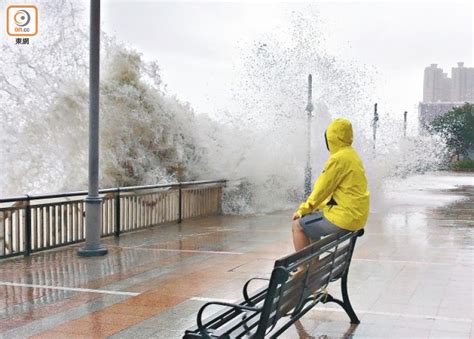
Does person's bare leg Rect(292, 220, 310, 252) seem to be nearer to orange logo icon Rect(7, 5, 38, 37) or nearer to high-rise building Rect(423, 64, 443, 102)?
orange logo icon Rect(7, 5, 38, 37)

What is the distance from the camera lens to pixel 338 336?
18.2 ft

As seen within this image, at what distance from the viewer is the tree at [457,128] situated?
7881cm

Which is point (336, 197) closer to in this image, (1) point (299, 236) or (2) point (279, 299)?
(1) point (299, 236)

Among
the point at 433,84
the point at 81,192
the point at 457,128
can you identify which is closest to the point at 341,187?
the point at 81,192

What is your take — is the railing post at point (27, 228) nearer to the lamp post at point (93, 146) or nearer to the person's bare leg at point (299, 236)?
the lamp post at point (93, 146)

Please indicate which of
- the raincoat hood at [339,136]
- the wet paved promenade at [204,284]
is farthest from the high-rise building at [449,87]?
the raincoat hood at [339,136]

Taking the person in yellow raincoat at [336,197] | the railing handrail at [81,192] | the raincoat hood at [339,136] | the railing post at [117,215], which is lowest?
the railing post at [117,215]

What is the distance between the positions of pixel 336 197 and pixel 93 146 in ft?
16.2

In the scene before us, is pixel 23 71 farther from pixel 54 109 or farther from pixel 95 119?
pixel 95 119

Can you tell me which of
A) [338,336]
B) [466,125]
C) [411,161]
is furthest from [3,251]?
[466,125]

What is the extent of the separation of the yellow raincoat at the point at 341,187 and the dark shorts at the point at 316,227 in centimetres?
4

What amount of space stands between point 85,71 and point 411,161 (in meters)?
24.3

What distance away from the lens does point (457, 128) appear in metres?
79.7

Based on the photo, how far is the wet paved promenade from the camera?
5844 millimetres
